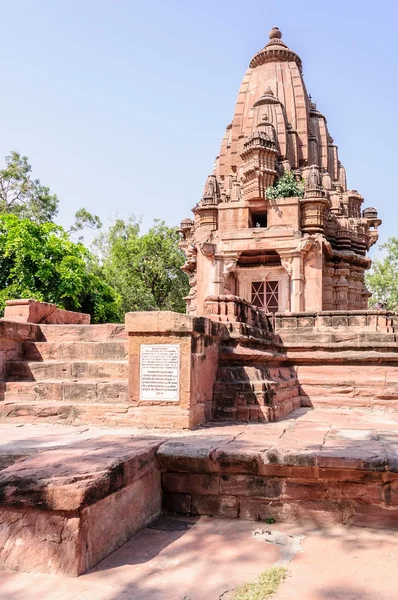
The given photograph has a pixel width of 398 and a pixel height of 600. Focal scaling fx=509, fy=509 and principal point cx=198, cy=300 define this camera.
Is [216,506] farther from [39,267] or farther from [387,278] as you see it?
[387,278]

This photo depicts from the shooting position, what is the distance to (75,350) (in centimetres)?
627

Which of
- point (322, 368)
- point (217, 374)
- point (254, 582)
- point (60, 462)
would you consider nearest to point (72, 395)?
point (217, 374)

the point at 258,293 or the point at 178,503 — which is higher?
the point at 258,293

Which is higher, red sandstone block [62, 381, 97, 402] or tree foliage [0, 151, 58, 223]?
tree foliage [0, 151, 58, 223]

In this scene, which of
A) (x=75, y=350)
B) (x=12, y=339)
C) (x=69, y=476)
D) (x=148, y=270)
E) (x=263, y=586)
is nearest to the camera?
(x=263, y=586)

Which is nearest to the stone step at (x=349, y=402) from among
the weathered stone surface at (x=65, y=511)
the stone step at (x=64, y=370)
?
the stone step at (x=64, y=370)

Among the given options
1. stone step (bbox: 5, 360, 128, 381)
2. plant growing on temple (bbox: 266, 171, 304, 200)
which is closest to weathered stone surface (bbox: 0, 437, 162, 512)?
stone step (bbox: 5, 360, 128, 381)

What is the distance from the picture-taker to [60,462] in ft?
10.8

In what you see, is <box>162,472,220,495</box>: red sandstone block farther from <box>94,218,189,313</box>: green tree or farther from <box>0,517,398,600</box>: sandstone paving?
<box>94,218,189,313</box>: green tree

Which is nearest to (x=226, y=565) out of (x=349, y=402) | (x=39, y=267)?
(x=349, y=402)

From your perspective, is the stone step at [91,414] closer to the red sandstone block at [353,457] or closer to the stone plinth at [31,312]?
the red sandstone block at [353,457]

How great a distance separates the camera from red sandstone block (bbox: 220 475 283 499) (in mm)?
3680

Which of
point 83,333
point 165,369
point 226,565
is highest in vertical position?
point 83,333

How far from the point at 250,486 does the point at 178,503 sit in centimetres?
57
